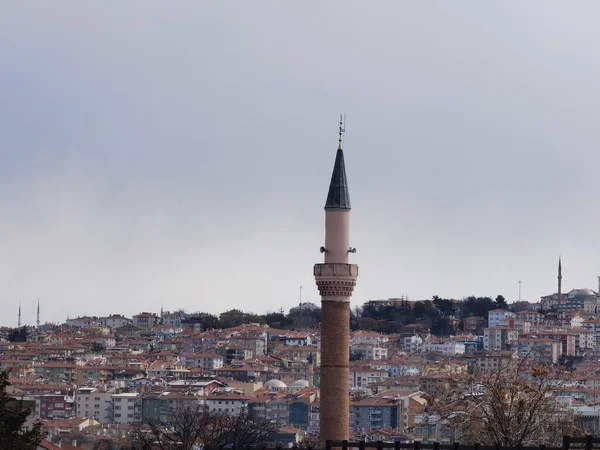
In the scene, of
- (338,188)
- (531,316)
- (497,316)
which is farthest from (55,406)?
(338,188)

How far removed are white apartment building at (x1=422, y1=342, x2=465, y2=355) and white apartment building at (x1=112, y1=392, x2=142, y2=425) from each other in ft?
159

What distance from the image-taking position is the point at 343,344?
139 ft

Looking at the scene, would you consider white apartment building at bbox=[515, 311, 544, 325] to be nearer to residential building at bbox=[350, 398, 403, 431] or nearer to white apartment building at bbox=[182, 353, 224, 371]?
white apartment building at bbox=[182, 353, 224, 371]

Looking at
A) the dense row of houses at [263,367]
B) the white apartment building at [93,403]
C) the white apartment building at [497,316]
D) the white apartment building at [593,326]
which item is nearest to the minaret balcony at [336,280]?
the dense row of houses at [263,367]

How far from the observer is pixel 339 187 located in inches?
1720

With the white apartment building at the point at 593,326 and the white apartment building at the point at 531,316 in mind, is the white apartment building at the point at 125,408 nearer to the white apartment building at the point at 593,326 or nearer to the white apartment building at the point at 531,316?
the white apartment building at the point at 593,326

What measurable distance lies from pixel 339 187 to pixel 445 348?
126892 mm

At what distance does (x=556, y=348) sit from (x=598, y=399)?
4178 cm

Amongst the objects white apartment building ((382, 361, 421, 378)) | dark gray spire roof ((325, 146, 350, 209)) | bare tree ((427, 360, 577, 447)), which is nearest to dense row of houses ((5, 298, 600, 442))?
white apartment building ((382, 361, 421, 378))

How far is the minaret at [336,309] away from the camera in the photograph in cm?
4228

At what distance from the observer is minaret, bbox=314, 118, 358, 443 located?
42.3m

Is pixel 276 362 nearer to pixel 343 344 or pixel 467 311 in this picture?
pixel 467 311

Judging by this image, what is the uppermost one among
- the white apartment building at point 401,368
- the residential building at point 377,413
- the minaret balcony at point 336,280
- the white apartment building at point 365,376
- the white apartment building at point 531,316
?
the white apartment building at point 531,316

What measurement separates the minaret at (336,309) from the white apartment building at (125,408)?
7602 cm
